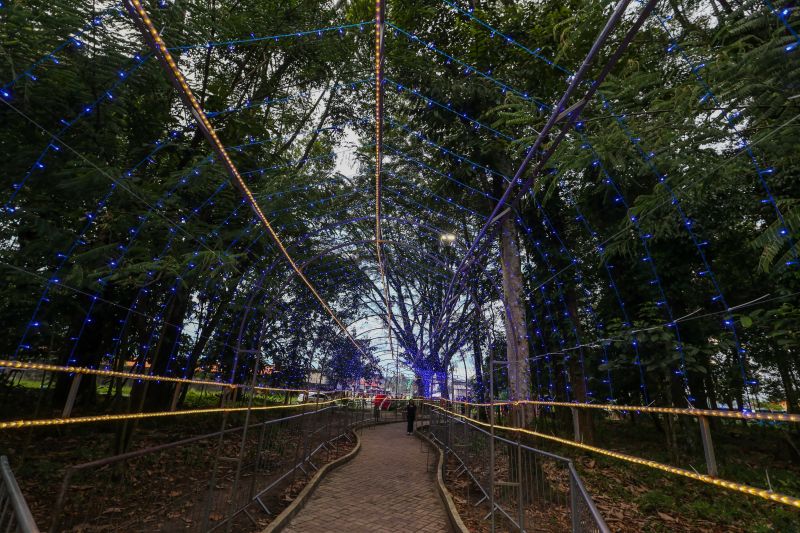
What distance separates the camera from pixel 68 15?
4.73 m

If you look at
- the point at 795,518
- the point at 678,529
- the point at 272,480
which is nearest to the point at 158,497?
the point at 272,480

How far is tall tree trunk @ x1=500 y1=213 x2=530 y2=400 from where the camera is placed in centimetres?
972

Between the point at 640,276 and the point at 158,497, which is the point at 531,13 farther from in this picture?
the point at 158,497

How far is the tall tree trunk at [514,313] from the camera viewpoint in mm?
9719

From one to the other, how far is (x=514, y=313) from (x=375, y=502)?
5.73m

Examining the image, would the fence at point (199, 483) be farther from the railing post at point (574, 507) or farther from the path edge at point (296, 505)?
the railing post at point (574, 507)

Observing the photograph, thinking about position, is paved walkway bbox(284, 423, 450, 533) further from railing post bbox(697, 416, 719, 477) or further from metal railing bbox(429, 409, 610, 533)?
railing post bbox(697, 416, 719, 477)

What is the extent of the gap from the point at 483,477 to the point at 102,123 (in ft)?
28.7

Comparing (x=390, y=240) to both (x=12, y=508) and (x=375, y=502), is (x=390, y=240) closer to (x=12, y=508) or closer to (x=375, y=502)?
(x=375, y=502)

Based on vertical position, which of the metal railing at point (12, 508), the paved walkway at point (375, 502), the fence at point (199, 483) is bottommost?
the paved walkway at point (375, 502)

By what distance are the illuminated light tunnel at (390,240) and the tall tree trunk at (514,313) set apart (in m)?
0.08

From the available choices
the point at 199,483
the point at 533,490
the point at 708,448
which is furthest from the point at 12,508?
the point at 533,490

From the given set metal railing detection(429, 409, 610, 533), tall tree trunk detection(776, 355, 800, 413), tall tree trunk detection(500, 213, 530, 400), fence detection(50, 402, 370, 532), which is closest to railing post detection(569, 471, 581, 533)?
metal railing detection(429, 409, 610, 533)

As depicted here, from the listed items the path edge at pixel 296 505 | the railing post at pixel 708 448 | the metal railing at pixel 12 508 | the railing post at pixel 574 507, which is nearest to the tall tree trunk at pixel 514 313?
the path edge at pixel 296 505
